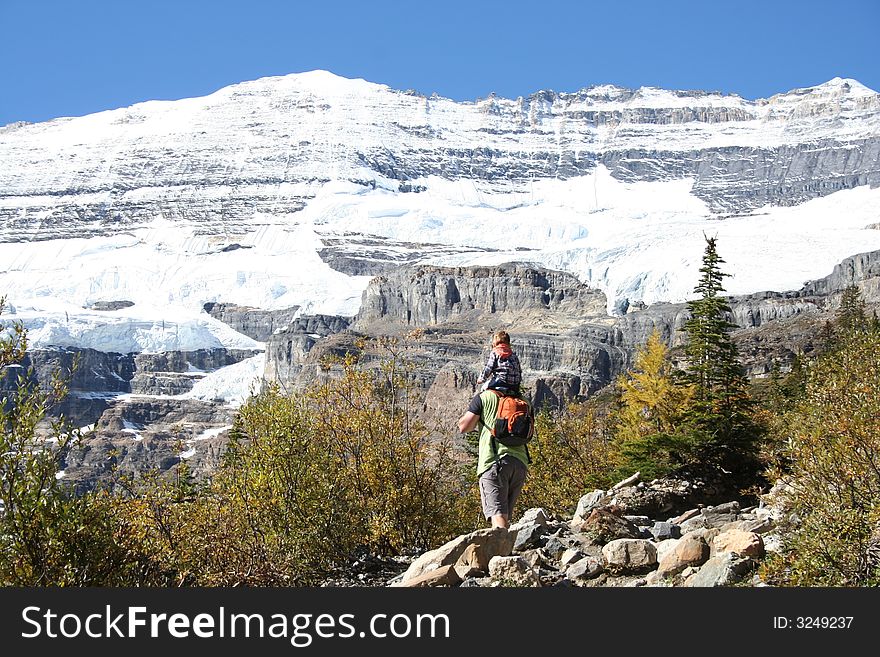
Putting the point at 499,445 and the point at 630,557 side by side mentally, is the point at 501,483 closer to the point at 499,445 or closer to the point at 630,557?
the point at 499,445

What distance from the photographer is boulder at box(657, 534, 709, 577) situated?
45.1 feet

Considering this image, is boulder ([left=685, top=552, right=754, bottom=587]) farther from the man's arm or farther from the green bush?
the man's arm

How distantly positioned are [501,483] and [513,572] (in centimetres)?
133

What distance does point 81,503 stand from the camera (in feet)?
46.6

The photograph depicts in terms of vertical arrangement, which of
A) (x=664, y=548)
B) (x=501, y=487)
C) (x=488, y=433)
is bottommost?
(x=664, y=548)

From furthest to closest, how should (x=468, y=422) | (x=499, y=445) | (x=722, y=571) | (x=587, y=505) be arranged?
(x=587, y=505), (x=499, y=445), (x=468, y=422), (x=722, y=571)

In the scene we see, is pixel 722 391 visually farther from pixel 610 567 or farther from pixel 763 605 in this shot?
pixel 763 605

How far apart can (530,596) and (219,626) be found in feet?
10.2

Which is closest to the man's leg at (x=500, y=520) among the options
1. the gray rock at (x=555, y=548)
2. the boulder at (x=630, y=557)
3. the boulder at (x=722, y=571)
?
the gray rock at (x=555, y=548)

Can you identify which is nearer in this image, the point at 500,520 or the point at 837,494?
the point at 837,494

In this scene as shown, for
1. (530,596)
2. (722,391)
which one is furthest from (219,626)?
(722,391)

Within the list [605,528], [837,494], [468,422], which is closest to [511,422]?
[468,422]

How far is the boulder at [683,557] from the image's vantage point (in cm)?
1375

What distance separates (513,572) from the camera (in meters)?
13.3
